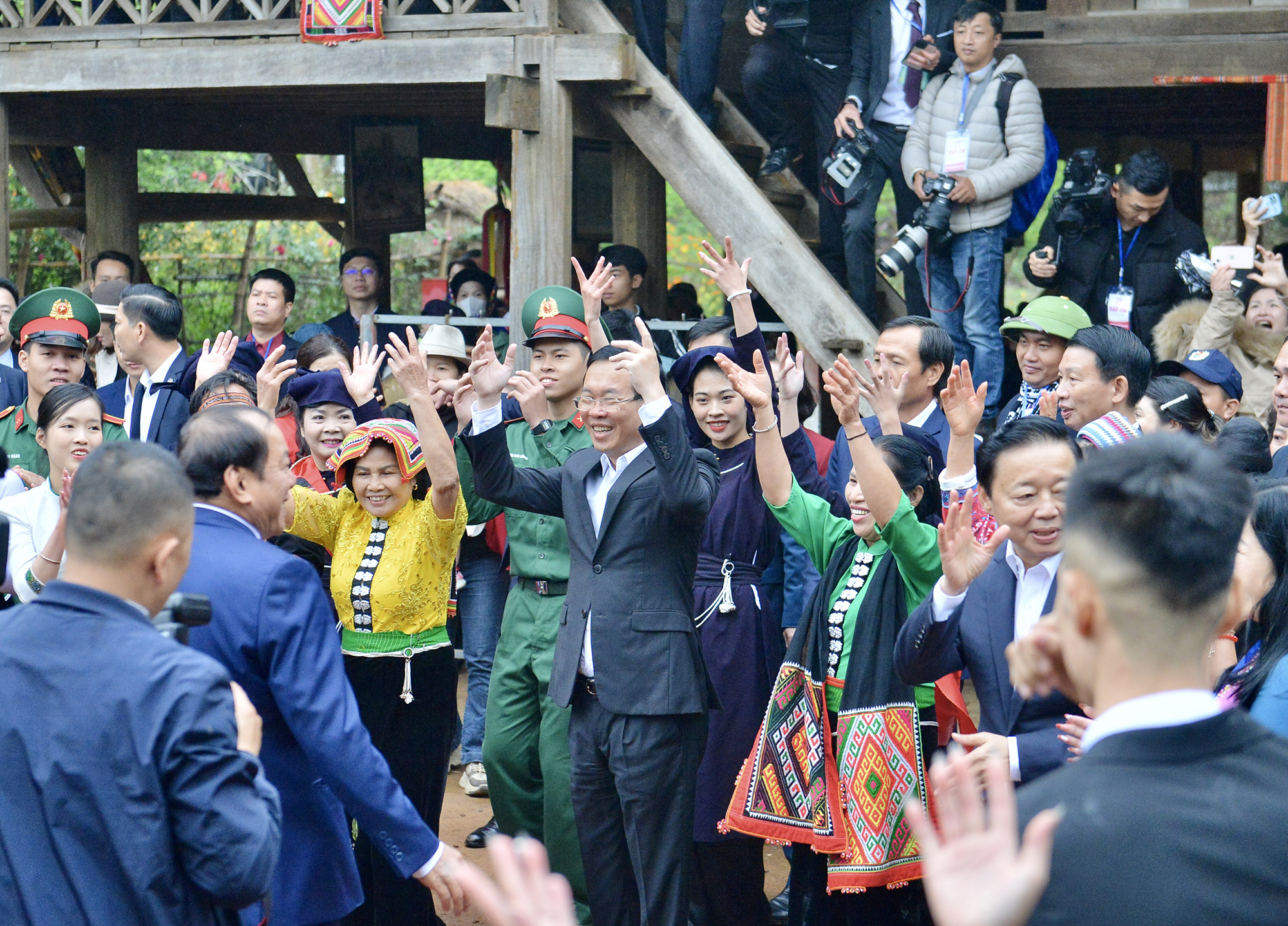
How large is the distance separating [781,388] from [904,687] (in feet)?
3.76

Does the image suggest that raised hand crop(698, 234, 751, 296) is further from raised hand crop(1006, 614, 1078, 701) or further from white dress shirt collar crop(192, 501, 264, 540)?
raised hand crop(1006, 614, 1078, 701)

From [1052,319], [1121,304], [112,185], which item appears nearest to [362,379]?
[1052,319]

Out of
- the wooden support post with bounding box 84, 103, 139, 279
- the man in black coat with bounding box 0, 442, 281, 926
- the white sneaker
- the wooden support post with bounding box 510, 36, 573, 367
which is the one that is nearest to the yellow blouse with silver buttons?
the man in black coat with bounding box 0, 442, 281, 926

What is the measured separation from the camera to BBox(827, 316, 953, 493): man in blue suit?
4758 millimetres

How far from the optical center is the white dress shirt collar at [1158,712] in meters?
1.59

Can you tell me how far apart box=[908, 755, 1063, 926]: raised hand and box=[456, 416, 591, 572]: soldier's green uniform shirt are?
320 centimetres

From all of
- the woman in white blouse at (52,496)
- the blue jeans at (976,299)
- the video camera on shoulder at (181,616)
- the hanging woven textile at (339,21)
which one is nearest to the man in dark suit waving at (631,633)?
the woman in white blouse at (52,496)

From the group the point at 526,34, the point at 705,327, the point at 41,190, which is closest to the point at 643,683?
the point at 705,327

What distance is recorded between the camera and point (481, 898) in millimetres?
1388

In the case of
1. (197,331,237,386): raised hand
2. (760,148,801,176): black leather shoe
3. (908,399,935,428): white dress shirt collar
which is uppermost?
(760,148,801,176): black leather shoe

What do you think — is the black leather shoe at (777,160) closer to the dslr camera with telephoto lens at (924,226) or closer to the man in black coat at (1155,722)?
the dslr camera with telephoto lens at (924,226)

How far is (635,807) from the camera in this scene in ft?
12.9

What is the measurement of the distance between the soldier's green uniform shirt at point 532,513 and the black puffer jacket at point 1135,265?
8.43ft

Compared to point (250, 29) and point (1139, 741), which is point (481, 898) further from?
point (250, 29)
